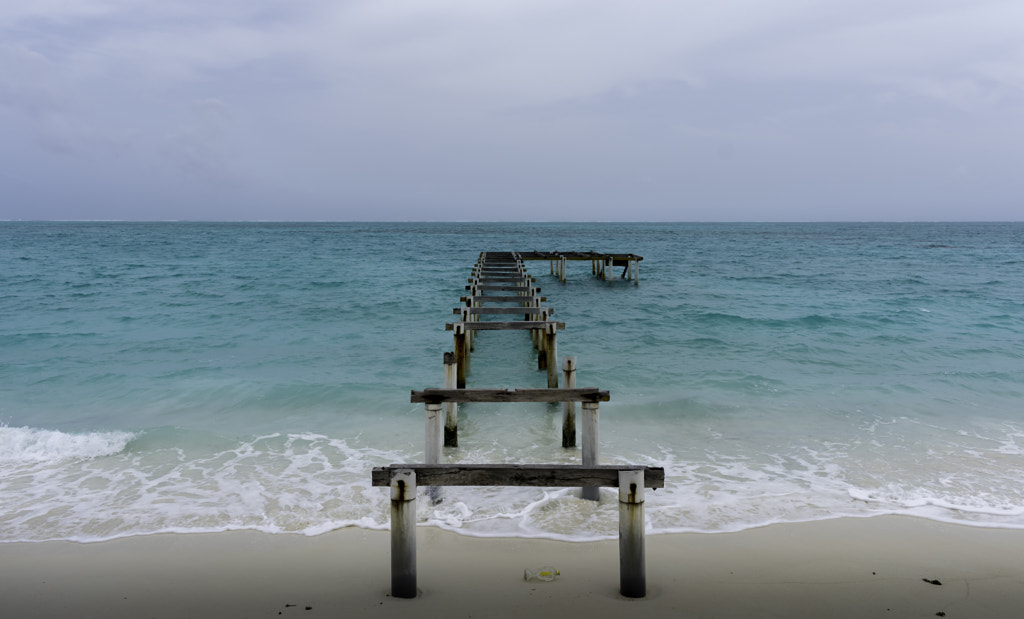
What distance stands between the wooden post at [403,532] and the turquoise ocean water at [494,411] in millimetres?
1486

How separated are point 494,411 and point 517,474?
5938 mm

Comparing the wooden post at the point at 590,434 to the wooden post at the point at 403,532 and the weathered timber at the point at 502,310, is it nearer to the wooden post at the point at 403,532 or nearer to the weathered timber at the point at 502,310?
the wooden post at the point at 403,532

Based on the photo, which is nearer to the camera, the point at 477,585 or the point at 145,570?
the point at 477,585

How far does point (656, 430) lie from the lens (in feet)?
31.1

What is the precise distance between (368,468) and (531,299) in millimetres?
7446

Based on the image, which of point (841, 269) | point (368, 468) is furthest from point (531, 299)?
point (841, 269)

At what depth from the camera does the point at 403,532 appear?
4.41 meters

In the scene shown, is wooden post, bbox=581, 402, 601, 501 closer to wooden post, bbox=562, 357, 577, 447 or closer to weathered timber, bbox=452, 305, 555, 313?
wooden post, bbox=562, 357, 577, 447

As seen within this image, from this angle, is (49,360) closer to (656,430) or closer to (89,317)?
(89,317)

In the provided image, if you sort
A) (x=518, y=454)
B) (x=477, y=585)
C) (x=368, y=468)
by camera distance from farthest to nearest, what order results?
(x=518, y=454), (x=368, y=468), (x=477, y=585)

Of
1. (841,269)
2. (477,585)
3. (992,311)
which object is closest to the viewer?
(477,585)

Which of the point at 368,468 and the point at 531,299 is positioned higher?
the point at 531,299

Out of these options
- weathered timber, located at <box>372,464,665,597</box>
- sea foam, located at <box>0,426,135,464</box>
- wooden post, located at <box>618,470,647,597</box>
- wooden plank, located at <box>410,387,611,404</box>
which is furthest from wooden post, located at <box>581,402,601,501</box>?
sea foam, located at <box>0,426,135,464</box>

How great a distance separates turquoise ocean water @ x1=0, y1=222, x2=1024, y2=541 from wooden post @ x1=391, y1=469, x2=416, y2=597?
4.88 feet
